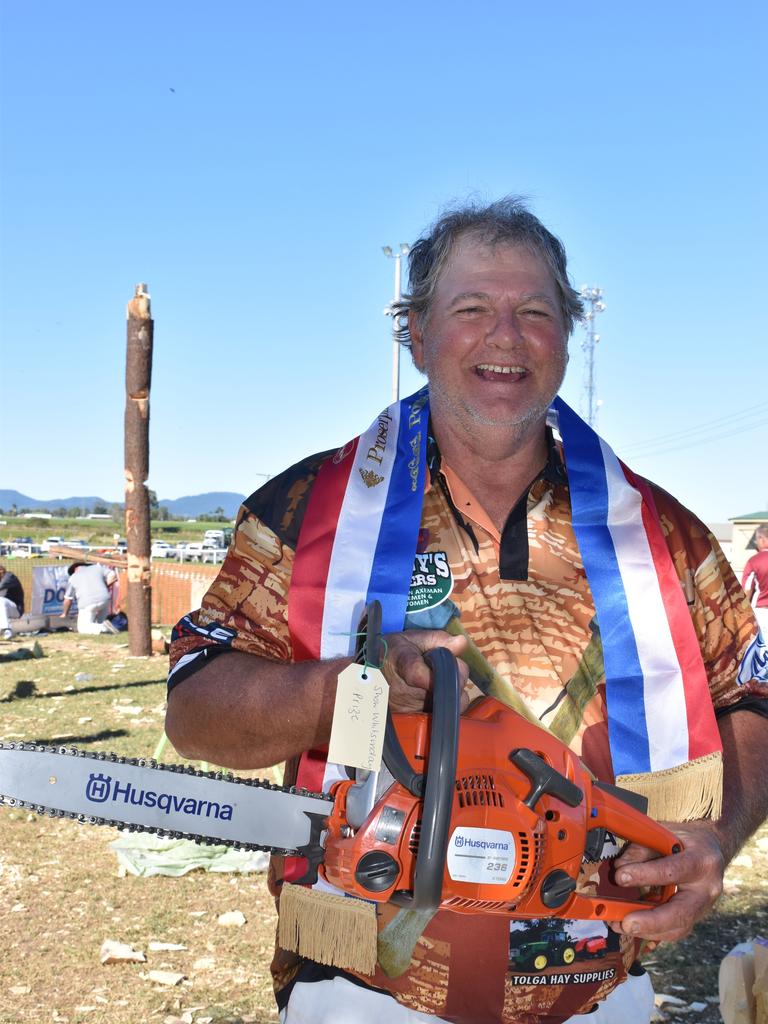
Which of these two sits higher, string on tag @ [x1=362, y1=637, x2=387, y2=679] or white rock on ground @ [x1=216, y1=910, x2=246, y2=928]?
string on tag @ [x1=362, y1=637, x2=387, y2=679]

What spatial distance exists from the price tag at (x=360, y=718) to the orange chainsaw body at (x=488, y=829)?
0.06m

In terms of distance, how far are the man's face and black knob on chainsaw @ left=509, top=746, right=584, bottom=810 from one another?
0.92 meters

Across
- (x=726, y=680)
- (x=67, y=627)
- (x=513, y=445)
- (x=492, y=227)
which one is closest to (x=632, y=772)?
(x=726, y=680)

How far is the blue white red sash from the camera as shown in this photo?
2250mm

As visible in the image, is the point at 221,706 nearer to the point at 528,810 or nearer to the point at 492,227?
the point at 528,810

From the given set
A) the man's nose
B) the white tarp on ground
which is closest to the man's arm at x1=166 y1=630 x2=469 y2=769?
the man's nose

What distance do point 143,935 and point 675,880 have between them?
13.3 ft

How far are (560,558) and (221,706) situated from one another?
0.93m

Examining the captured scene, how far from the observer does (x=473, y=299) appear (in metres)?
A: 2.40

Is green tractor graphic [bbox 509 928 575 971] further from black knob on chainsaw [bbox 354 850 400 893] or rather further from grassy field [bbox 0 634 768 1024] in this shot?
grassy field [bbox 0 634 768 1024]

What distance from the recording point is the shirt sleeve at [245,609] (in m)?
2.16

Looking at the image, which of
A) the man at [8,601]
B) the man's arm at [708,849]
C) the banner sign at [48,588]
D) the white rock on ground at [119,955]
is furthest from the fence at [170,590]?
the man's arm at [708,849]

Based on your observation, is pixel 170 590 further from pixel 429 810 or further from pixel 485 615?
pixel 429 810

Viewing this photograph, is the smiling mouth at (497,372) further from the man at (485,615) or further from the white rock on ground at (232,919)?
the white rock on ground at (232,919)
